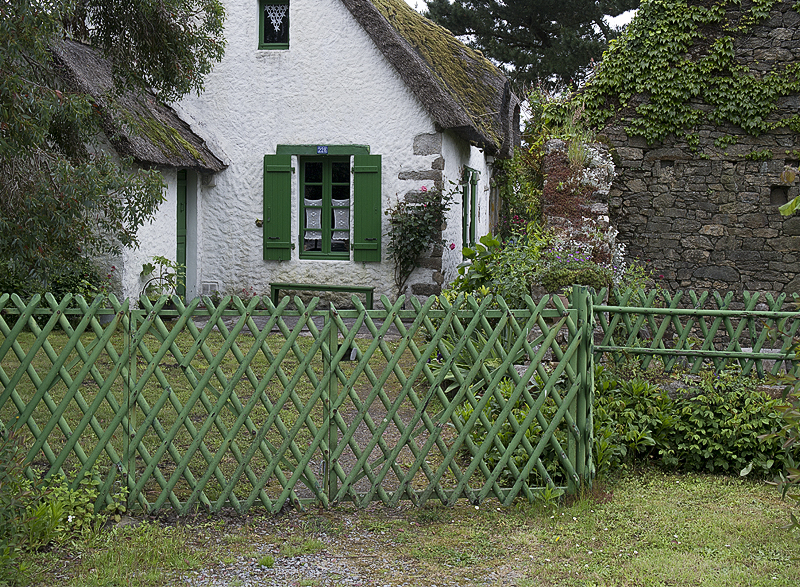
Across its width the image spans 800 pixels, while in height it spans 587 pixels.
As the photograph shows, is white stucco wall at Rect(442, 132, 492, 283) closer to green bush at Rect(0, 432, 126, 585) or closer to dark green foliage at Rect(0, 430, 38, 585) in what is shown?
green bush at Rect(0, 432, 126, 585)

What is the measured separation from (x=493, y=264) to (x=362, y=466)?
153 inches

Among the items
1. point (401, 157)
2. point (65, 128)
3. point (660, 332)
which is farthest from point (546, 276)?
point (401, 157)

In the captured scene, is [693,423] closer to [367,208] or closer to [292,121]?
[367,208]

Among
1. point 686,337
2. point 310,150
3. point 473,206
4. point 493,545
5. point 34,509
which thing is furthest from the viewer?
point 473,206

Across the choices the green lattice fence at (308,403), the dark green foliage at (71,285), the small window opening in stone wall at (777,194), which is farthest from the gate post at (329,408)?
the small window opening in stone wall at (777,194)

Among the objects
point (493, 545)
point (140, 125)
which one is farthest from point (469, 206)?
point (493, 545)

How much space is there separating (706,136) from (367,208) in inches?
177

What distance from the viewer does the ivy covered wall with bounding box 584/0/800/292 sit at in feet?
30.9

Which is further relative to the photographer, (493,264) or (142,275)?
(142,275)

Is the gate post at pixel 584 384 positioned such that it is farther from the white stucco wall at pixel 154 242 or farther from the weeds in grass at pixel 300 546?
the white stucco wall at pixel 154 242

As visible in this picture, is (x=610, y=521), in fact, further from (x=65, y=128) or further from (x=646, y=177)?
(x=646, y=177)

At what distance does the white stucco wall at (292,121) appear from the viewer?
11.3m

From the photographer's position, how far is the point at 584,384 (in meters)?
4.39

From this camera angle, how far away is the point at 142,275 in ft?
34.2
